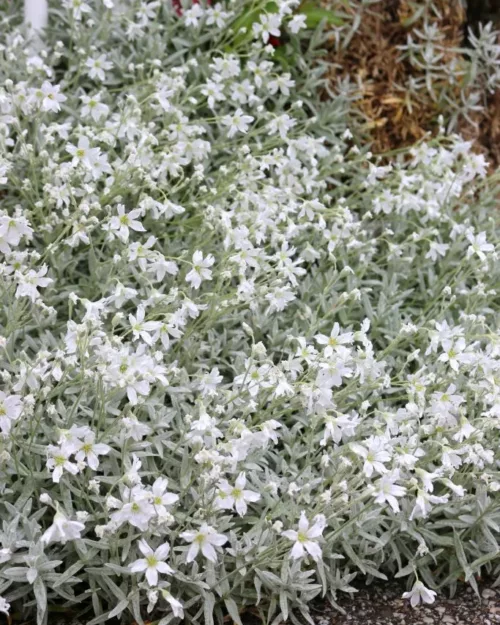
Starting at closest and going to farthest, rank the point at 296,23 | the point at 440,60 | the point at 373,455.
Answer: the point at 373,455, the point at 296,23, the point at 440,60

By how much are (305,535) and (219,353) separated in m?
1.10

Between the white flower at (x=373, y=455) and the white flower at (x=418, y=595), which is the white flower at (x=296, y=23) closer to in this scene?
the white flower at (x=373, y=455)

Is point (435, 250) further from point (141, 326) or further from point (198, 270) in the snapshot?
point (141, 326)

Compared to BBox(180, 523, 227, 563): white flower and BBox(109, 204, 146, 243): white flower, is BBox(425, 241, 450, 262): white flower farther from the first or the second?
BBox(180, 523, 227, 563): white flower

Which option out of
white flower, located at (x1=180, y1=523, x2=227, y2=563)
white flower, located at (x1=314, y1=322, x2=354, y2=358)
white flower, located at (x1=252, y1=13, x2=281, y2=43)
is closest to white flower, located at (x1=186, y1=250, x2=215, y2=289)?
white flower, located at (x1=314, y1=322, x2=354, y2=358)

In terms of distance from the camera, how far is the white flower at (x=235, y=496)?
Result: 2.60 metres

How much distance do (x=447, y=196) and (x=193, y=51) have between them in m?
1.47

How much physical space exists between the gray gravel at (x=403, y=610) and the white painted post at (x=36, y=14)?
9.83 ft

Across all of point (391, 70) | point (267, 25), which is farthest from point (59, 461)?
point (391, 70)

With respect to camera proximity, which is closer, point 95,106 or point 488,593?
point 488,593

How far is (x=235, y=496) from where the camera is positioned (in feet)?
8.64

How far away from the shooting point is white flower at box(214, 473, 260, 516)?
8.54ft

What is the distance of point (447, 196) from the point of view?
4305mm

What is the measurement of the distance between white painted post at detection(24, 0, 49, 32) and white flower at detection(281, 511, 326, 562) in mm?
2924
